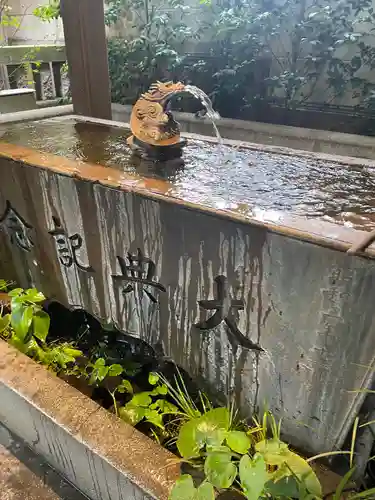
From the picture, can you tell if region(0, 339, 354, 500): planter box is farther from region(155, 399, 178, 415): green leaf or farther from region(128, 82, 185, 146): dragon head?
region(128, 82, 185, 146): dragon head

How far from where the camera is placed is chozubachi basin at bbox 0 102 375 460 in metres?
1.42

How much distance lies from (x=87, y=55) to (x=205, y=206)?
2.60 meters

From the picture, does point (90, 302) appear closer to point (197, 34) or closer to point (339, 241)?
point (339, 241)

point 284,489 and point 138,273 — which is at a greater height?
point 138,273

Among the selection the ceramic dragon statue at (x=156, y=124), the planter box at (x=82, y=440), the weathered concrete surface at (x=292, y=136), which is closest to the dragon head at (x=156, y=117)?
the ceramic dragon statue at (x=156, y=124)

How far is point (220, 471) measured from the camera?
4.89 feet

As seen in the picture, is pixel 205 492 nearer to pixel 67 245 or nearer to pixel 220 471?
pixel 220 471

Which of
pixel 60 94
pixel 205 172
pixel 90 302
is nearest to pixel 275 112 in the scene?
pixel 60 94

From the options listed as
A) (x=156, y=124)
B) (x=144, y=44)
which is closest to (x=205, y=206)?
(x=156, y=124)

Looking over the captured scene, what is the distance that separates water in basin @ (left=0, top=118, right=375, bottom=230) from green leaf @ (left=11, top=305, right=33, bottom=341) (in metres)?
0.92

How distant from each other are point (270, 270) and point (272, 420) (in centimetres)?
72

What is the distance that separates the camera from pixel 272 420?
5.76 feet

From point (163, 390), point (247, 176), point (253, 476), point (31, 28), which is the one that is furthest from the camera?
point (31, 28)

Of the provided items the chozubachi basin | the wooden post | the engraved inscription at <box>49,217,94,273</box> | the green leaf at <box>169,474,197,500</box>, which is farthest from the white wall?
the green leaf at <box>169,474,197,500</box>
